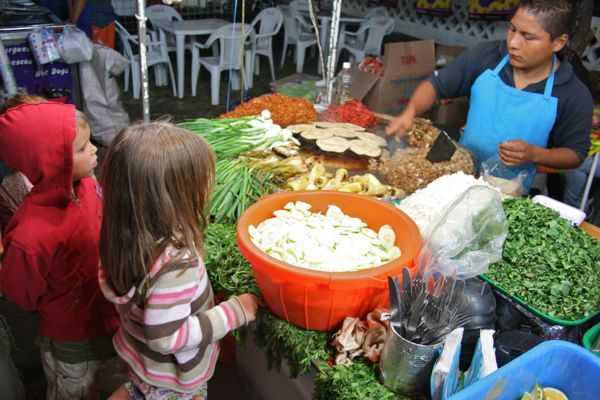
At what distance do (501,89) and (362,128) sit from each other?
88cm

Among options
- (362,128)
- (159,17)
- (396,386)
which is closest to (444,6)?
(159,17)

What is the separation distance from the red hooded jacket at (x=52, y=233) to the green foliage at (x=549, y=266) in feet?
4.98

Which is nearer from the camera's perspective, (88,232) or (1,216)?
(88,232)

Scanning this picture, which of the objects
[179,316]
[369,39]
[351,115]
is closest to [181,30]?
[369,39]

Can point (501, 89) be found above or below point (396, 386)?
above

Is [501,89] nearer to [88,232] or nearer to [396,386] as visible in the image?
[396,386]

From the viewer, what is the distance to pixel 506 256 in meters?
1.71

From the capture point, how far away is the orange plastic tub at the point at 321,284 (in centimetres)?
137

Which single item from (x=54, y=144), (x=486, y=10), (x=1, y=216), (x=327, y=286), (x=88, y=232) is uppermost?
(x=486, y=10)

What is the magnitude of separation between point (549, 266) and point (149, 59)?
6996 millimetres

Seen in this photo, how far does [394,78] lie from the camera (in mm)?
4855

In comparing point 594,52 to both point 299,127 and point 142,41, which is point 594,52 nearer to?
point 299,127

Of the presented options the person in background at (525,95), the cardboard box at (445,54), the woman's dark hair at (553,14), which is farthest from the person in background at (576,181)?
the woman's dark hair at (553,14)

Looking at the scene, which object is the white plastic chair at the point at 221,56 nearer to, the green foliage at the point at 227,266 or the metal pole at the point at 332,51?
the metal pole at the point at 332,51
